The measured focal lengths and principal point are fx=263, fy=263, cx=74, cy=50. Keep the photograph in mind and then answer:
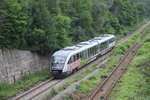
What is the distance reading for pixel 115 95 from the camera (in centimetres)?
1928

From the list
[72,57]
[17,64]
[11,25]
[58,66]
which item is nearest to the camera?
[11,25]

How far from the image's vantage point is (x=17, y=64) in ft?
83.4

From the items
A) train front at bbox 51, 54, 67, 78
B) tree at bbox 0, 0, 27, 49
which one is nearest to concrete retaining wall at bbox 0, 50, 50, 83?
tree at bbox 0, 0, 27, 49

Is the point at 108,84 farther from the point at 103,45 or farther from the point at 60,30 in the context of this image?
the point at 103,45

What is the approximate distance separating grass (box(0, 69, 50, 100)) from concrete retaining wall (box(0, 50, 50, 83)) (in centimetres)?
49

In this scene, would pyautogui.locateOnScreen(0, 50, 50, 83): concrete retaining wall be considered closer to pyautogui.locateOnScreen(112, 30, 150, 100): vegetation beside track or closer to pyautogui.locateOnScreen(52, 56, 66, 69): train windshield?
pyautogui.locateOnScreen(52, 56, 66, 69): train windshield

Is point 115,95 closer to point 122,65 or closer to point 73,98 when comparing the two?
point 73,98

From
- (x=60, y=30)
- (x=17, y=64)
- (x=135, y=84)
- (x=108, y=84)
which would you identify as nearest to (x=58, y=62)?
(x=17, y=64)

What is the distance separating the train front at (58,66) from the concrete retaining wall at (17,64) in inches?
92.7

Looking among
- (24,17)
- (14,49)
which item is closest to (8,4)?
(24,17)

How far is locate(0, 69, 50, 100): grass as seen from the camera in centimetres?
2156

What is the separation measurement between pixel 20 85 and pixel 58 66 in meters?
4.81

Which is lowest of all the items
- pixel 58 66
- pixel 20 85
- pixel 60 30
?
pixel 20 85

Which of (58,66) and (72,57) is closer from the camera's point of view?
(58,66)
